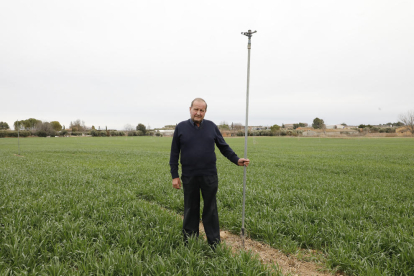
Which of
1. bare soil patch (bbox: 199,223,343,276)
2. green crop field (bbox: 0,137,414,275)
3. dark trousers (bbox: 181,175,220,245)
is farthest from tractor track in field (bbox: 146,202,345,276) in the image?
dark trousers (bbox: 181,175,220,245)

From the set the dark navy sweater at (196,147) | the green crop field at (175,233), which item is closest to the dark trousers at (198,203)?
the dark navy sweater at (196,147)

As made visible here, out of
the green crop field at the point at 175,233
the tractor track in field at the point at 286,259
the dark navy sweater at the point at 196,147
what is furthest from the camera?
the dark navy sweater at the point at 196,147

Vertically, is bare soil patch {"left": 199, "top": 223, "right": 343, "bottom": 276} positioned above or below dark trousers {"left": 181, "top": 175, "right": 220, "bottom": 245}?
below

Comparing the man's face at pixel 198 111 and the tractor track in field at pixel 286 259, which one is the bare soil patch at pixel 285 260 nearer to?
the tractor track in field at pixel 286 259

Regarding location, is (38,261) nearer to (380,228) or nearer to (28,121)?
(380,228)

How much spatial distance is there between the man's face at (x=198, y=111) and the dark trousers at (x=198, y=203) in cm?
96

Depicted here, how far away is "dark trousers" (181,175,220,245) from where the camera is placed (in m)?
3.57

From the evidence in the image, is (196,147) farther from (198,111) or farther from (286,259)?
(286,259)

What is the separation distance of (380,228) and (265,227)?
92.4 inches

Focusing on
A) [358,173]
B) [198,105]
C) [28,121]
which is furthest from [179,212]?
[28,121]

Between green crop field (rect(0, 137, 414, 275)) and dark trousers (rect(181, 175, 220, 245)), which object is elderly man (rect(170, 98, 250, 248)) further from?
green crop field (rect(0, 137, 414, 275))

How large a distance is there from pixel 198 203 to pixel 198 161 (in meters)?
0.80

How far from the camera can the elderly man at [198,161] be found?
3525 millimetres

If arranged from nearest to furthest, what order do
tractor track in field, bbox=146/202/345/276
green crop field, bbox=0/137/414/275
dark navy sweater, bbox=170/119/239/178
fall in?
1. green crop field, bbox=0/137/414/275
2. tractor track in field, bbox=146/202/345/276
3. dark navy sweater, bbox=170/119/239/178
